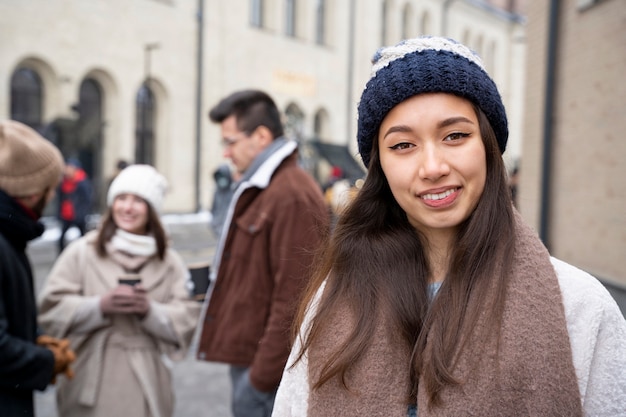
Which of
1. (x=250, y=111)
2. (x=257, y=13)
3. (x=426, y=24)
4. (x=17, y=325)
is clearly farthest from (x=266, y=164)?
(x=426, y=24)

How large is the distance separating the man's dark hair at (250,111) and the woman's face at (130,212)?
65cm

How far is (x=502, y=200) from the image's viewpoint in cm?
136

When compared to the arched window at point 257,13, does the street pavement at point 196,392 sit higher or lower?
lower

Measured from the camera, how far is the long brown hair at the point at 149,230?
10.2 ft

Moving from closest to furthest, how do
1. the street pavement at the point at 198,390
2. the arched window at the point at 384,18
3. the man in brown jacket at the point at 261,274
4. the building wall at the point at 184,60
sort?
the man in brown jacket at the point at 261,274, the street pavement at the point at 198,390, the building wall at the point at 184,60, the arched window at the point at 384,18

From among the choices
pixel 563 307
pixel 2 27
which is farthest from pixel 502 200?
pixel 2 27

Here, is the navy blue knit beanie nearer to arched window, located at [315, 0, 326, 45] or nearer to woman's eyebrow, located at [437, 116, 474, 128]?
woman's eyebrow, located at [437, 116, 474, 128]

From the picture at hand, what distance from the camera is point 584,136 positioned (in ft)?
20.9

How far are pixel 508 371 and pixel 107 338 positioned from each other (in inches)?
93.3

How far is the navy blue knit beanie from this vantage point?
1.28 m

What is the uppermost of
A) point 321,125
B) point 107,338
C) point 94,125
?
point 321,125

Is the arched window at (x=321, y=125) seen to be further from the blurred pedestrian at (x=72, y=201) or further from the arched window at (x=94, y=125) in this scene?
the blurred pedestrian at (x=72, y=201)

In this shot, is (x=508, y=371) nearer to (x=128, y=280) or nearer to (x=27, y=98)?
(x=128, y=280)

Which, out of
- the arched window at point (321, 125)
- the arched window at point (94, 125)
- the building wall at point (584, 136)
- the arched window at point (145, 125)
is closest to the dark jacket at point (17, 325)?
the building wall at point (584, 136)
